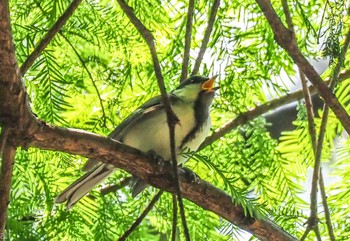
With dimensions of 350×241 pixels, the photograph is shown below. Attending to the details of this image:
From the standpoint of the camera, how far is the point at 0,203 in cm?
63

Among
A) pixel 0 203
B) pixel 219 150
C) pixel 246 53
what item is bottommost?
pixel 0 203

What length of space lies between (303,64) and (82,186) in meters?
0.37

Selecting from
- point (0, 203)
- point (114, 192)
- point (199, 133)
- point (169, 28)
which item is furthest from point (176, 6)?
point (0, 203)

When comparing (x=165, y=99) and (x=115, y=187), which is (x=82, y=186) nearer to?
(x=115, y=187)

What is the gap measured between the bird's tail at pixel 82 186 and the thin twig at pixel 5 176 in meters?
0.27

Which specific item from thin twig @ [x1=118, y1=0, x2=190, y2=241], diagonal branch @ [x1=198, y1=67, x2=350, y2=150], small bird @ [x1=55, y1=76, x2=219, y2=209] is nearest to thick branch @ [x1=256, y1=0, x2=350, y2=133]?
thin twig @ [x1=118, y1=0, x2=190, y2=241]

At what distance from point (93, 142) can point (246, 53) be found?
383mm

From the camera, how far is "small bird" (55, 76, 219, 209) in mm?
964

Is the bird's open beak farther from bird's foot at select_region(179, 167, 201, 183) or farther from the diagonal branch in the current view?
bird's foot at select_region(179, 167, 201, 183)

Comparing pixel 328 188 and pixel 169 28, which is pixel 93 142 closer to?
pixel 169 28

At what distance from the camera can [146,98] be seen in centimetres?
105

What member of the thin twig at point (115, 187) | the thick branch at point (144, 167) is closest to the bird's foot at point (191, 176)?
the thick branch at point (144, 167)

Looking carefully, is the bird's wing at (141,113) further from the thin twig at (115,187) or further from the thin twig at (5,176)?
the thin twig at (5,176)

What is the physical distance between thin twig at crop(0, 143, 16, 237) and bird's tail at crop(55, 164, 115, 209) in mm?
268
